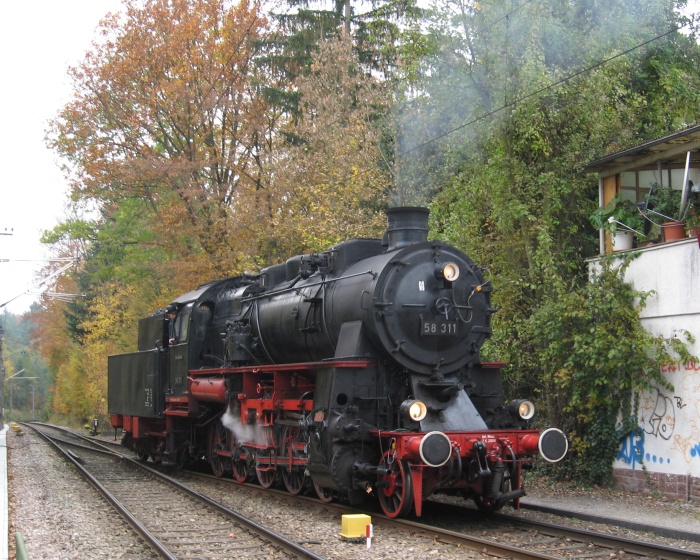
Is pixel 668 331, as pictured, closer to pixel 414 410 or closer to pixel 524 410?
pixel 524 410

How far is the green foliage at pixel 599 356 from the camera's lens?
1177 centimetres

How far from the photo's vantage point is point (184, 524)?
10.3m

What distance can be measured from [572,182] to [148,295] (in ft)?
91.0

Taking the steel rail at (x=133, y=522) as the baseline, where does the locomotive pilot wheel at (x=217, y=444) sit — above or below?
above

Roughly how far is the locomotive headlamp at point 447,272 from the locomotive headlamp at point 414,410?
1741 millimetres

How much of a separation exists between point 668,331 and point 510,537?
4493 mm

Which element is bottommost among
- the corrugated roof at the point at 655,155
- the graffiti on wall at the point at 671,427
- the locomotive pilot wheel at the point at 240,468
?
the locomotive pilot wheel at the point at 240,468

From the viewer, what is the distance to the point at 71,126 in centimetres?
2922

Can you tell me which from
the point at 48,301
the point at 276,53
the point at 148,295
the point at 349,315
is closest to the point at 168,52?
Result: the point at 276,53

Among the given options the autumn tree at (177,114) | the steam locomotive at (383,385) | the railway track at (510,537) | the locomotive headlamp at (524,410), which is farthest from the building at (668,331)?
Answer: the autumn tree at (177,114)

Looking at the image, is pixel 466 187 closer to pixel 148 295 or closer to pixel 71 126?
pixel 71 126

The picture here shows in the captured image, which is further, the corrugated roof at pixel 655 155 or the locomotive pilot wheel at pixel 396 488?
the corrugated roof at pixel 655 155

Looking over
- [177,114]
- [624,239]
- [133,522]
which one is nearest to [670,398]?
[624,239]

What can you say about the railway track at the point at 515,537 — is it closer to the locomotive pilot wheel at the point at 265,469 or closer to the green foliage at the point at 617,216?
the locomotive pilot wheel at the point at 265,469
